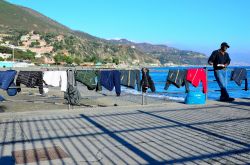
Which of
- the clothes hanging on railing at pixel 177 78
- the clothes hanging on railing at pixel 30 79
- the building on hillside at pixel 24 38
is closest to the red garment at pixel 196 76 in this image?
the clothes hanging on railing at pixel 177 78

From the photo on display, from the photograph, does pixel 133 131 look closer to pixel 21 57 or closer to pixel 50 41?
pixel 21 57

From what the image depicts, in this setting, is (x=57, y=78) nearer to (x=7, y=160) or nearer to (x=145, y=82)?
(x=145, y=82)

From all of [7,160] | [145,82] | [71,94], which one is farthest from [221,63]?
[7,160]

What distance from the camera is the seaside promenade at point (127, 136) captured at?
542 cm

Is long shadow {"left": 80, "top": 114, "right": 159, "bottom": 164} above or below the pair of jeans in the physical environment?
below

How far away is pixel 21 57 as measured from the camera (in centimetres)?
13700

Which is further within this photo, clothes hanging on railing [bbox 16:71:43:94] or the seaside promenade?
clothes hanging on railing [bbox 16:71:43:94]

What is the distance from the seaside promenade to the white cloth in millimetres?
1073

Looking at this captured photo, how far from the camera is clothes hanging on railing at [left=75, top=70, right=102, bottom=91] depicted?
37.5ft

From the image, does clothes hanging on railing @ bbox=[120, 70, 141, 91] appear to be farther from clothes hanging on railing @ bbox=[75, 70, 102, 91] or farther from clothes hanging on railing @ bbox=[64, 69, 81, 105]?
clothes hanging on railing @ bbox=[64, 69, 81, 105]

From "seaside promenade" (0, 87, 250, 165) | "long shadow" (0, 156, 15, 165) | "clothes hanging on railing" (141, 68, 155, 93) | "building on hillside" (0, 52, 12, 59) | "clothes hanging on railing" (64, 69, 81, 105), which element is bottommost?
"long shadow" (0, 156, 15, 165)

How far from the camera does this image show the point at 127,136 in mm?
6945

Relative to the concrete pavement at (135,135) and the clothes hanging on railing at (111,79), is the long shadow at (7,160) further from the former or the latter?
the clothes hanging on railing at (111,79)

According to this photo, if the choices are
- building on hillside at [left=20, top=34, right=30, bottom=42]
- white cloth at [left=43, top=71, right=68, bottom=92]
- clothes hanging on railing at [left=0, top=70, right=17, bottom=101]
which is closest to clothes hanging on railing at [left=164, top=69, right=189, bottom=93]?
white cloth at [left=43, top=71, right=68, bottom=92]
